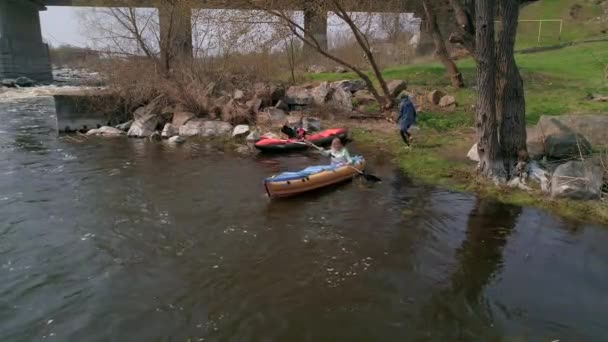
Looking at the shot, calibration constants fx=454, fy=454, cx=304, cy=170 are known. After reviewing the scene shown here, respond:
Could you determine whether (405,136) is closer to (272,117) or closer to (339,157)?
(339,157)

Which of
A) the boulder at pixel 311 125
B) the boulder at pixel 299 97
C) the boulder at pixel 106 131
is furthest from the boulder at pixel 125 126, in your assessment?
the boulder at pixel 311 125

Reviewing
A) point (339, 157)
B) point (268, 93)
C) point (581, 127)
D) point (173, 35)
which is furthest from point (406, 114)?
point (173, 35)

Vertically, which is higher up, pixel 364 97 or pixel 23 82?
pixel 23 82

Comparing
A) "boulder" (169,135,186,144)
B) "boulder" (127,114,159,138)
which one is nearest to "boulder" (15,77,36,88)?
"boulder" (127,114,159,138)

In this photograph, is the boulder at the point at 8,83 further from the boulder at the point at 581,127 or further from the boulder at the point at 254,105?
the boulder at the point at 581,127

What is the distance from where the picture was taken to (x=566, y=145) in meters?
10.1

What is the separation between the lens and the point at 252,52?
1855cm

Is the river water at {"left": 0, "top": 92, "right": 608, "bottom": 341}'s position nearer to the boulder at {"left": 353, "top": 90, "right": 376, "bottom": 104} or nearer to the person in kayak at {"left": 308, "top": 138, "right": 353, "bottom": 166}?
the person in kayak at {"left": 308, "top": 138, "right": 353, "bottom": 166}

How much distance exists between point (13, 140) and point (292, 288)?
45.9ft

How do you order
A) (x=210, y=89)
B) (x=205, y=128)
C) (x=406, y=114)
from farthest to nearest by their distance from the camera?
1. (x=210, y=89)
2. (x=205, y=128)
3. (x=406, y=114)

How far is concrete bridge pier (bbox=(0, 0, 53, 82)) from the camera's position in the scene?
39.8 m

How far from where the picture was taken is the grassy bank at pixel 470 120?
923 centimetres

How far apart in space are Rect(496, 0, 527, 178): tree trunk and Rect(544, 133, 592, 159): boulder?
2.41 feet

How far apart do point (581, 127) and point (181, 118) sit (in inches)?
Answer: 509
